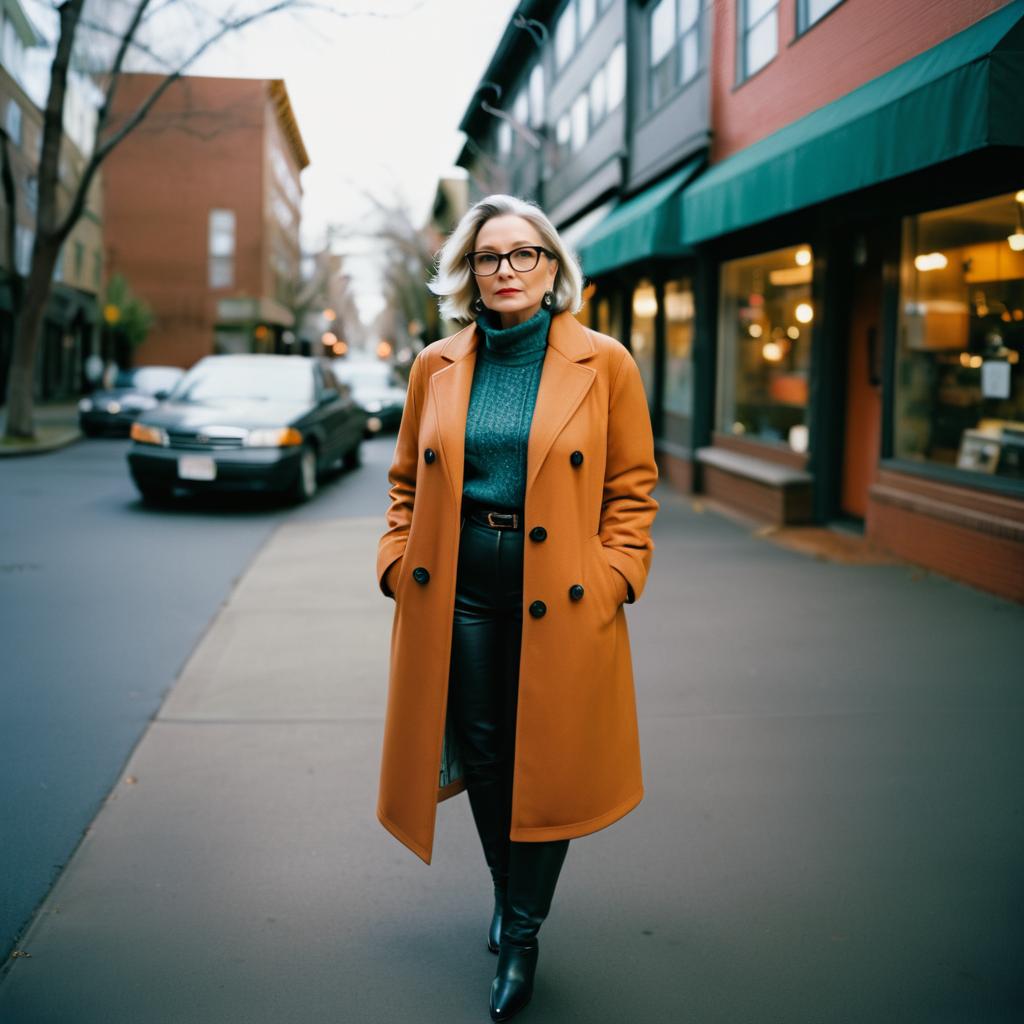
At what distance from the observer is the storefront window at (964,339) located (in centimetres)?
779

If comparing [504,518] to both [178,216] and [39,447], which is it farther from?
[178,216]

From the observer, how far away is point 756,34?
12258mm

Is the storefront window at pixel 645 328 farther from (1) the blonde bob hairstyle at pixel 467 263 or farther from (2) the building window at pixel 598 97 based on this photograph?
(1) the blonde bob hairstyle at pixel 467 263

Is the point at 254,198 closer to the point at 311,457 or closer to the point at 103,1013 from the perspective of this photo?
the point at 311,457

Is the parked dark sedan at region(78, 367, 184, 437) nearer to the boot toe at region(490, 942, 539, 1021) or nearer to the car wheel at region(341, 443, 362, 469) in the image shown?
the car wheel at region(341, 443, 362, 469)

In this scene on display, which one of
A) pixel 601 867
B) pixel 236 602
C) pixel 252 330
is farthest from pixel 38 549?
pixel 252 330

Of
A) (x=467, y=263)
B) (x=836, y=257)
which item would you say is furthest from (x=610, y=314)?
(x=467, y=263)

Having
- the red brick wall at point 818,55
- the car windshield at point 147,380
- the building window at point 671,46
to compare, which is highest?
the building window at point 671,46

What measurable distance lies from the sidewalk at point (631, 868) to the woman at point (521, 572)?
0.43 meters

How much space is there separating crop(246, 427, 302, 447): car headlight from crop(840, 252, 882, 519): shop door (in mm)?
5647

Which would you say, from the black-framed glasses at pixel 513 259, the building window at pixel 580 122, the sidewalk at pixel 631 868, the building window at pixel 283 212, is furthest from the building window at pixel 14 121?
the black-framed glasses at pixel 513 259

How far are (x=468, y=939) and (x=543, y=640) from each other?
0.99 m

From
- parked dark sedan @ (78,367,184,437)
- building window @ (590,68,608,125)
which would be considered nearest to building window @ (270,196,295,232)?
parked dark sedan @ (78,367,184,437)

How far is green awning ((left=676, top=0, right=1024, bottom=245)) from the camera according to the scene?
6133 mm
